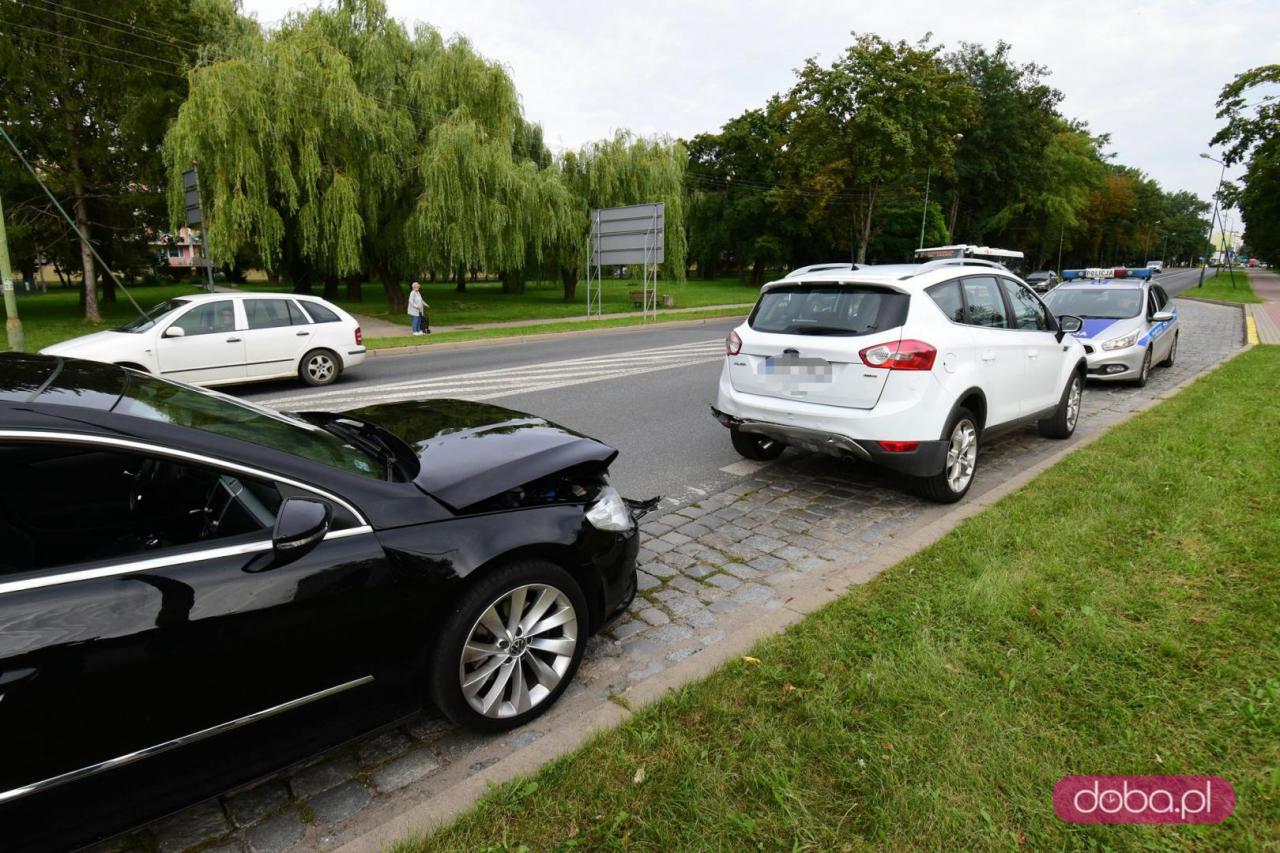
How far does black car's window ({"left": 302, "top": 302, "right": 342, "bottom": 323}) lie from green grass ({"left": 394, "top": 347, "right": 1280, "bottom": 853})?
10.2 meters

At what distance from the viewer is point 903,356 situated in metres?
4.75

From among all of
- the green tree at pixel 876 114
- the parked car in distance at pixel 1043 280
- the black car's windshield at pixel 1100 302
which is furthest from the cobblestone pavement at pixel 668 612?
the parked car in distance at pixel 1043 280

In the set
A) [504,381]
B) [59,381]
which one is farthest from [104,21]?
[59,381]

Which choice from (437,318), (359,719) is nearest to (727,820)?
(359,719)

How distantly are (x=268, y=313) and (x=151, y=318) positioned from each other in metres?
1.50

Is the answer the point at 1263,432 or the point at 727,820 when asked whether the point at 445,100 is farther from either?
the point at 727,820

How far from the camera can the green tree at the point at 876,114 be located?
31531 millimetres

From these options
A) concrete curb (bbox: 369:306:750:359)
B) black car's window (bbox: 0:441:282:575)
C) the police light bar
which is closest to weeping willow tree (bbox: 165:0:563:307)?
concrete curb (bbox: 369:306:750:359)

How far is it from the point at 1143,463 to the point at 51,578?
6.87 metres

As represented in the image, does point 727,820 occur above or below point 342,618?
below

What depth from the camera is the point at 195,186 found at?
13641 mm

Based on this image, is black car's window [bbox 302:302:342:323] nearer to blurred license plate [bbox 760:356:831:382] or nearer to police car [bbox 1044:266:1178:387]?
blurred license plate [bbox 760:356:831:382]

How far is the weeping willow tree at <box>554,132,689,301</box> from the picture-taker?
28297 mm

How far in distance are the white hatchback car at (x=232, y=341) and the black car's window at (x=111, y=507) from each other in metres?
7.86
